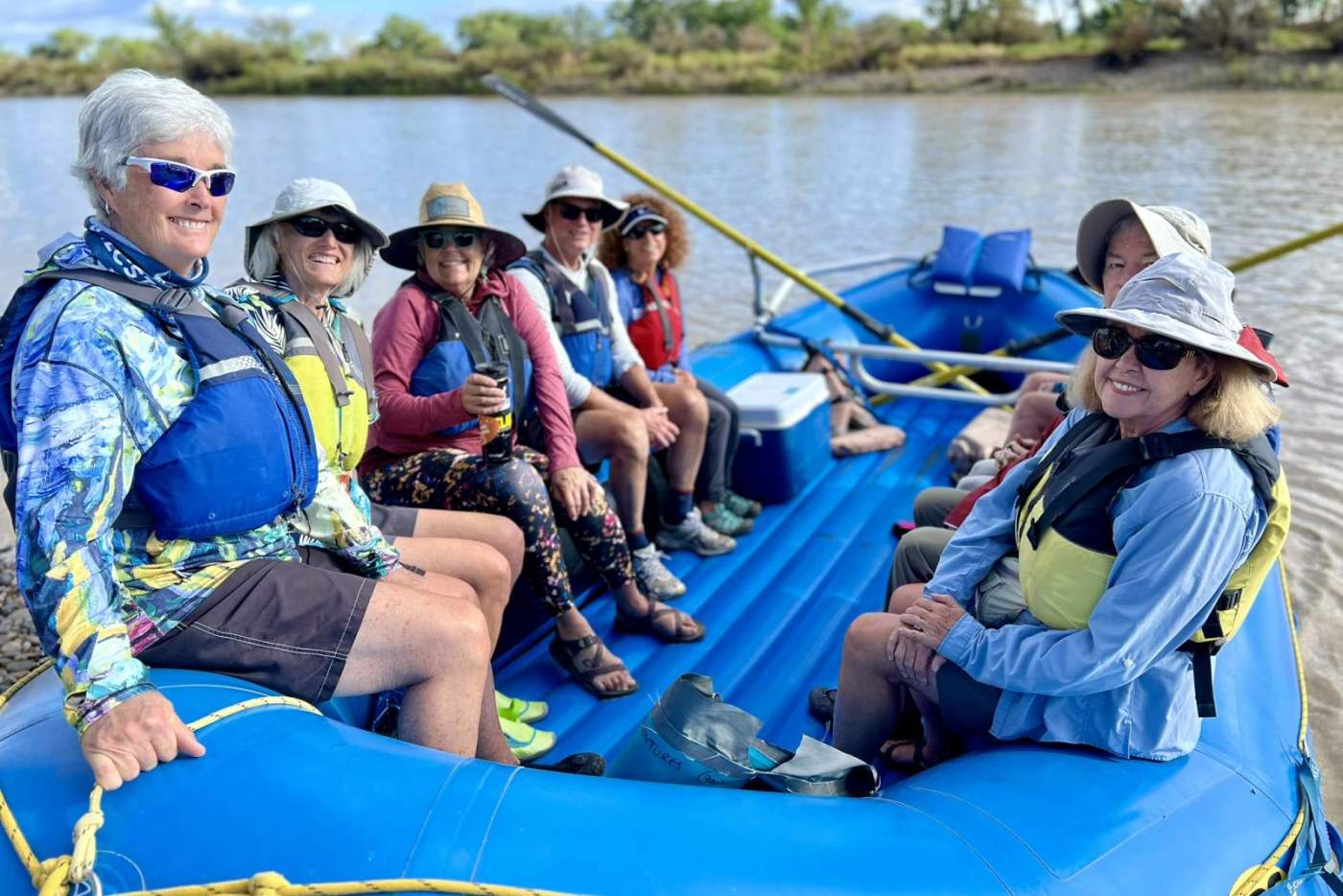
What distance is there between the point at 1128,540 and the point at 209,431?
129 cm

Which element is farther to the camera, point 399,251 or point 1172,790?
point 399,251

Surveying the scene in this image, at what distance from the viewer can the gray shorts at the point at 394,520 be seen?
1.99m

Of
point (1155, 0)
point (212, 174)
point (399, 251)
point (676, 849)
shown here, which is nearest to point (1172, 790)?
point (676, 849)

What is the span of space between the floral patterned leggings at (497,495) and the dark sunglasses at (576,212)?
779 millimetres

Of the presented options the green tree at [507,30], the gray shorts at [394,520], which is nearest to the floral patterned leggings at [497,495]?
the gray shorts at [394,520]

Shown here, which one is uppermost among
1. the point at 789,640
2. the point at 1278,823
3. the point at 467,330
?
the point at 467,330

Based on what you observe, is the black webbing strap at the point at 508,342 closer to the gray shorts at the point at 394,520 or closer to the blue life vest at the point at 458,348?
the blue life vest at the point at 458,348

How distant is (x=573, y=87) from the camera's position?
34.4 meters

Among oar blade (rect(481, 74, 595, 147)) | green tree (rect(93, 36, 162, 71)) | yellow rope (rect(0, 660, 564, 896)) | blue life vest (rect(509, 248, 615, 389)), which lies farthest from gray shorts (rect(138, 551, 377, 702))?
green tree (rect(93, 36, 162, 71))

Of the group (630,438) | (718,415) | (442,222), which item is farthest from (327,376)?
(718,415)

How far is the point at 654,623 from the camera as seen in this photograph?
251 cm

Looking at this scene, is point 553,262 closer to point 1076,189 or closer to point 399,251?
point 399,251

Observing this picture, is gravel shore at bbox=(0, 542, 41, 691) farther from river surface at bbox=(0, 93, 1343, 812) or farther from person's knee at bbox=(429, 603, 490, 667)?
river surface at bbox=(0, 93, 1343, 812)

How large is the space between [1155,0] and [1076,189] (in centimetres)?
2265
